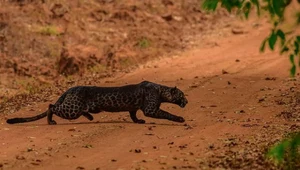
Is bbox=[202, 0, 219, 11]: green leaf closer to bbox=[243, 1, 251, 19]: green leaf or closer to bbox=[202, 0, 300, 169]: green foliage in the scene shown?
bbox=[202, 0, 300, 169]: green foliage

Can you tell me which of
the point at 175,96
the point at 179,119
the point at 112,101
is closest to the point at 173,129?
the point at 179,119

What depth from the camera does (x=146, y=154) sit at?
8.34 metres

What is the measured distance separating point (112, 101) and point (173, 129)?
1.11 m

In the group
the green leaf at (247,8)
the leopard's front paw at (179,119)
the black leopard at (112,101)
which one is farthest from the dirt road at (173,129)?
the green leaf at (247,8)

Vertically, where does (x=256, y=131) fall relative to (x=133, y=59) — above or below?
below

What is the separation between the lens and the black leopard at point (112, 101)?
1051 cm

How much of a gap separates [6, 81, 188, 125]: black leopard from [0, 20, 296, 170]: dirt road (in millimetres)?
188

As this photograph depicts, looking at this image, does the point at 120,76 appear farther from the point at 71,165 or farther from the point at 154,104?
the point at 71,165

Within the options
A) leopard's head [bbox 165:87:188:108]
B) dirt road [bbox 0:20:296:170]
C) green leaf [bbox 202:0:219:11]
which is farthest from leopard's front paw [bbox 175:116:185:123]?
green leaf [bbox 202:0:219:11]

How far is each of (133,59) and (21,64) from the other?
8.48 ft

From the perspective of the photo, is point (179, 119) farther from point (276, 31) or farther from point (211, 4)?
point (276, 31)

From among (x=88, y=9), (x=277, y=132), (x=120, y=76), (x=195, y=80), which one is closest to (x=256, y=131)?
(x=277, y=132)

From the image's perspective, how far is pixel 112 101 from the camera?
34.5 feet

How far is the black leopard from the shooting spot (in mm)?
10508
